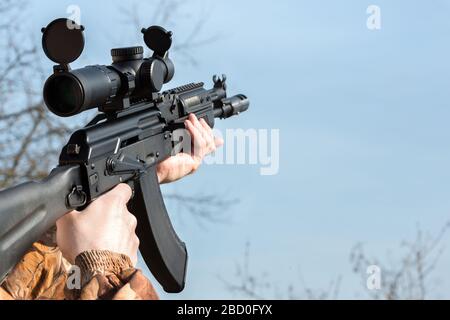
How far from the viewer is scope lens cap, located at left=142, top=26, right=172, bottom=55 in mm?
4113

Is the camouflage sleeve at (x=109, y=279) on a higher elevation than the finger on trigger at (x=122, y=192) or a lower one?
lower

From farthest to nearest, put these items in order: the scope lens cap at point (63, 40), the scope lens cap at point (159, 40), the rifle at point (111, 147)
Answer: the scope lens cap at point (159, 40) → the scope lens cap at point (63, 40) → the rifle at point (111, 147)

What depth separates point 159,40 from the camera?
163 inches

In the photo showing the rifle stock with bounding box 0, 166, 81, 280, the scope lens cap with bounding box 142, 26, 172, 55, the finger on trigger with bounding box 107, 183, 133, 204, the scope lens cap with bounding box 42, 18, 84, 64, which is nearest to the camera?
the rifle stock with bounding box 0, 166, 81, 280

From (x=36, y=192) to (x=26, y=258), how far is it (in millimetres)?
475

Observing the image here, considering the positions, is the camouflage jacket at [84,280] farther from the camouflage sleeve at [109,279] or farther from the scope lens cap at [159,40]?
the scope lens cap at [159,40]

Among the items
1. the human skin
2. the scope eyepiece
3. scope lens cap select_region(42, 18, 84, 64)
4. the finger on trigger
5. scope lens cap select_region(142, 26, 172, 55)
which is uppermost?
scope lens cap select_region(142, 26, 172, 55)

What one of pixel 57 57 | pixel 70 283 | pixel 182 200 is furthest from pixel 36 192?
pixel 182 200

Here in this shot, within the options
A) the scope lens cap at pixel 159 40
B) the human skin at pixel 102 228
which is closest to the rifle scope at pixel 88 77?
the scope lens cap at pixel 159 40

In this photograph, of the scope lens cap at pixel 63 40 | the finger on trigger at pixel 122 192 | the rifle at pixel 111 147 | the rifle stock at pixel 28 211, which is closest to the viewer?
the rifle stock at pixel 28 211

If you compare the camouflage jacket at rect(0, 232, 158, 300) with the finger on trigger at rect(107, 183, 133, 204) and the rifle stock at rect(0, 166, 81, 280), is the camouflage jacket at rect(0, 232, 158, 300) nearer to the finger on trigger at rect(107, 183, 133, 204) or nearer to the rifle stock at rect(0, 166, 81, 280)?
the rifle stock at rect(0, 166, 81, 280)

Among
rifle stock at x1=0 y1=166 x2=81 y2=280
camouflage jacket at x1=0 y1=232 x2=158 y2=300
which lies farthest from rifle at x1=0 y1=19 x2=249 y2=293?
camouflage jacket at x1=0 y1=232 x2=158 y2=300

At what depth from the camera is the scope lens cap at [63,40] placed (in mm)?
3338

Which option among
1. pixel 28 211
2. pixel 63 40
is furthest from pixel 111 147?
pixel 28 211
